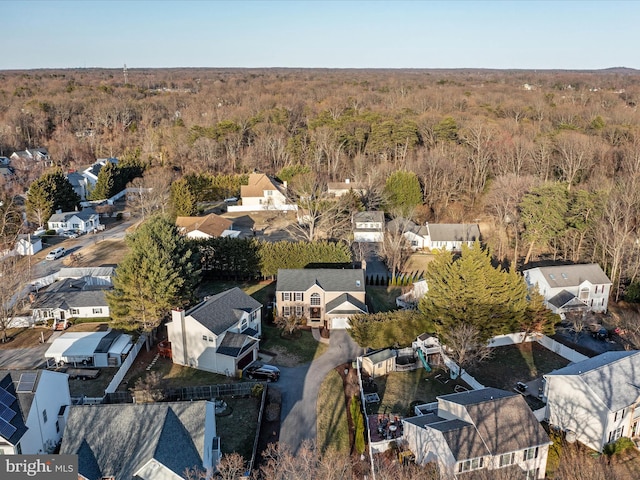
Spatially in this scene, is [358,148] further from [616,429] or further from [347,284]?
[616,429]

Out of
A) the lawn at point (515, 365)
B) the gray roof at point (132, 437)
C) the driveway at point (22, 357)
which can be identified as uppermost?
the gray roof at point (132, 437)

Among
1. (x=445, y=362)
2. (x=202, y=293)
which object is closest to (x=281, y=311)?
(x=202, y=293)

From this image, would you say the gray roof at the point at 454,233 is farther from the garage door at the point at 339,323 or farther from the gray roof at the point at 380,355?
the gray roof at the point at 380,355

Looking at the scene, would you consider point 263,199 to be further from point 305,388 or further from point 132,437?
point 132,437

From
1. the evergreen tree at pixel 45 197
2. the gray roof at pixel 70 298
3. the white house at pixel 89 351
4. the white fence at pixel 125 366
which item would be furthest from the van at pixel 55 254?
the white fence at pixel 125 366

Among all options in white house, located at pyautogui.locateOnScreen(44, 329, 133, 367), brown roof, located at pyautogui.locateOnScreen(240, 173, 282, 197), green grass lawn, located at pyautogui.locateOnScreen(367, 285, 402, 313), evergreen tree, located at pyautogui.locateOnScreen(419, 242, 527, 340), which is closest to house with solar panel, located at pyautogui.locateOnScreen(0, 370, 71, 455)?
white house, located at pyautogui.locateOnScreen(44, 329, 133, 367)

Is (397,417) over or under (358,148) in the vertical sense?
under
